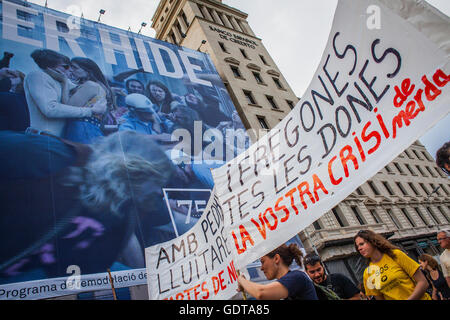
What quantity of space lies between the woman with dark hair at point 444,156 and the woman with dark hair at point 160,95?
11.9 metres

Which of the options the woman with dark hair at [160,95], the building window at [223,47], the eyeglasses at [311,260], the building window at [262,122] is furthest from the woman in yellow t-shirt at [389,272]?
the building window at [223,47]

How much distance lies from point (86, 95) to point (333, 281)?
11.3m

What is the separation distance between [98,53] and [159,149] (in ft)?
20.5

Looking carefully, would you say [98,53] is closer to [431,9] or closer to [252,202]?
[252,202]

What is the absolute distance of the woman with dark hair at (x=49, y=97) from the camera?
950 centimetres

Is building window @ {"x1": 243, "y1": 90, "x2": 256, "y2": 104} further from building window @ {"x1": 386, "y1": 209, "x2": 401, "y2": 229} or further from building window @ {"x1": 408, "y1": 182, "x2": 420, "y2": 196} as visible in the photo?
building window @ {"x1": 408, "y1": 182, "x2": 420, "y2": 196}

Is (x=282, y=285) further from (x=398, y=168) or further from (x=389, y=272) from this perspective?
(x=398, y=168)

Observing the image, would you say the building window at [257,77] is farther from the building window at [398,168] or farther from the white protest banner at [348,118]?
the white protest banner at [348,118]

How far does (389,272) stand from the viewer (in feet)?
8.89

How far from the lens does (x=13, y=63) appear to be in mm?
10336

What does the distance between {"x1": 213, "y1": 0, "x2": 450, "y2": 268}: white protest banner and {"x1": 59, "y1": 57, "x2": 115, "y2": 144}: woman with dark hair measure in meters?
8.79

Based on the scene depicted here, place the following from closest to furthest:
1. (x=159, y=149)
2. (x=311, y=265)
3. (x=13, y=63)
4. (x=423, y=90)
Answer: (x=423, y=90)
(x=311, y=265)
(x=13, y=63)
(x=159, y=149)
